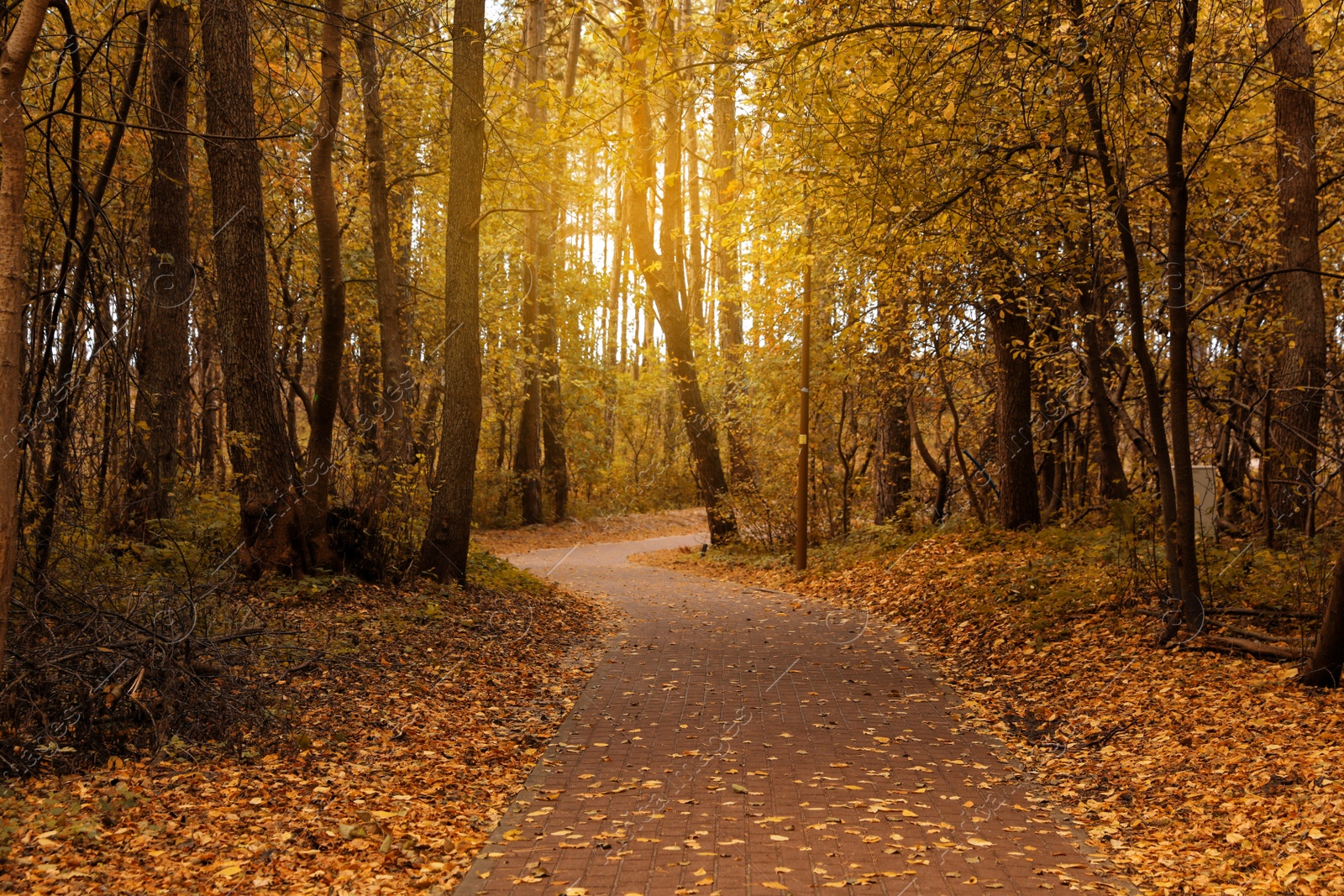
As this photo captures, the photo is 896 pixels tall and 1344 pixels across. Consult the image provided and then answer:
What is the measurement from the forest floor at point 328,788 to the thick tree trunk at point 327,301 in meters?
A: 1.87

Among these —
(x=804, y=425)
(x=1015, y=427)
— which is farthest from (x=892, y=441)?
(x=1015, y=427)

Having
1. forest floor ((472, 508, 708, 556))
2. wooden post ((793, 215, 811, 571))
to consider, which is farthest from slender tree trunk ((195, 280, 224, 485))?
wooden post ((793, 215, 811, 571))

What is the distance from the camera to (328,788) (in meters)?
5.63

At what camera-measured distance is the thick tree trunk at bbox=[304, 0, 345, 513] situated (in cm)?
1106

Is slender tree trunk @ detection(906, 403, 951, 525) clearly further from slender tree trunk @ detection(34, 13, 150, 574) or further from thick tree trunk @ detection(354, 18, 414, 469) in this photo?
slender tree trunk @ detection(34, 13, 150, 574)

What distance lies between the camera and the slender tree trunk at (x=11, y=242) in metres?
4.45

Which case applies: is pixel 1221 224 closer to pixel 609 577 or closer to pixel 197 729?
pixel 609 577

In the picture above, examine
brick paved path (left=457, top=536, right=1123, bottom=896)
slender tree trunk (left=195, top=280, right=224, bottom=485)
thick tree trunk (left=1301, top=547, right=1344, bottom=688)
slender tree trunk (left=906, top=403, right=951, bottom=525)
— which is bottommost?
brick paved path (left=457, top=536, right=1123, bottom=896)

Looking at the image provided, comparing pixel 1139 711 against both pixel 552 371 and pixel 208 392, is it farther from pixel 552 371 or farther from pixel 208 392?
pixel 552 371

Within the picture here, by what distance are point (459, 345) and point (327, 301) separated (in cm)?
174

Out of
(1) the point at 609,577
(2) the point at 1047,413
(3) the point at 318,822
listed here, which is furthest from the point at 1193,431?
(3) the point at 318,822

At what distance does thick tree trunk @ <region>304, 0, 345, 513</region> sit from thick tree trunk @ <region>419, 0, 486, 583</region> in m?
1.38

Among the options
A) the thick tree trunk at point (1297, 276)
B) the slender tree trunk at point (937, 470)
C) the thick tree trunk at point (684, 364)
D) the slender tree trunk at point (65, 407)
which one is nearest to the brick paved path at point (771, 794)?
the slender tree trunk at point (65, 407)

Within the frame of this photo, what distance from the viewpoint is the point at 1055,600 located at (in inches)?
419
